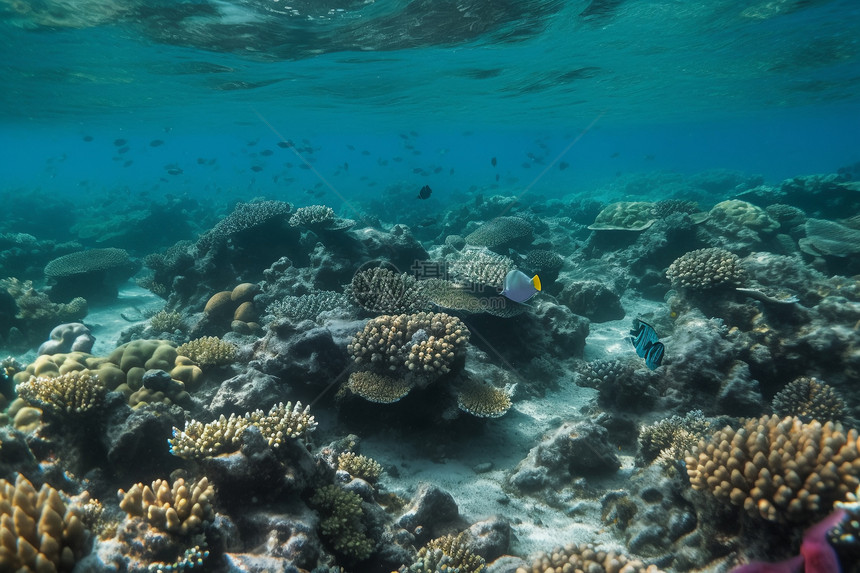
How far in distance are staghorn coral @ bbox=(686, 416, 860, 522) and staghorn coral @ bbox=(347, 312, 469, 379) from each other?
330cm

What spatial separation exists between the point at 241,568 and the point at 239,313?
24.8ft

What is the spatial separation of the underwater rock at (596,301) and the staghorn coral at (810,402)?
5631mm

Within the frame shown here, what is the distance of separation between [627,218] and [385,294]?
11.6 m

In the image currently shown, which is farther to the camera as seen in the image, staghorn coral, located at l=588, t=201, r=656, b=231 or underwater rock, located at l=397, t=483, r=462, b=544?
staghorn coral, located at l=588, t=201, r=656, b=231

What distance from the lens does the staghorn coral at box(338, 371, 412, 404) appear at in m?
5.77

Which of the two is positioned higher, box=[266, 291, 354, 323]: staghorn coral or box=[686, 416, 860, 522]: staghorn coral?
box=[686, 416, 860, 522]: staghorn coral

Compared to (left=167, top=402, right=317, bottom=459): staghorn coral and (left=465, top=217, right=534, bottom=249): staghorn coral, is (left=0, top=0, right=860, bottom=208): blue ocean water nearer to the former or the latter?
(left=465, top=217, right=534, bottom=249): staghorn coral

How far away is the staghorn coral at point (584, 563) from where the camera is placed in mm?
2850

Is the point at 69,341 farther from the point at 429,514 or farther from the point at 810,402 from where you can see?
the point at 810,402

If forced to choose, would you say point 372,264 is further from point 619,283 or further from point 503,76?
point 503,76

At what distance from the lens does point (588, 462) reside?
18.3ft

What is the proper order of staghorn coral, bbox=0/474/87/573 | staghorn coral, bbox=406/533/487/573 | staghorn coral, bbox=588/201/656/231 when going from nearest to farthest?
1. staghorn coral, bbox=0/474/87/573
2. staghorn coral, bbox=406/533/487/573
3. staghorn coral, bbox=588/201/656/231

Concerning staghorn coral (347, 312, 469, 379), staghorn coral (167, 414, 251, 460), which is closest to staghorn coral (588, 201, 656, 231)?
staghorn coral (347, 312, 469, 379)

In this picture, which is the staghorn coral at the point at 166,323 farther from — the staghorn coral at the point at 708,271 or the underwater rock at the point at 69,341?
the staghorn coral at the point at 708,271
